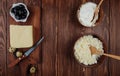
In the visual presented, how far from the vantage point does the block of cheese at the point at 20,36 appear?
110 cm

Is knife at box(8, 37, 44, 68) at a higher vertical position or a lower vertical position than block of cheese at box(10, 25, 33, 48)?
lower

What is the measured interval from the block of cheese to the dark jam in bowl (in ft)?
0.15

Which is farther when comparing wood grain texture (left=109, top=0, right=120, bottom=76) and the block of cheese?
wood grain texture (left=109, top=0, right=120, bottom=76)

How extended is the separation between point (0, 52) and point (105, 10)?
0.60 metres

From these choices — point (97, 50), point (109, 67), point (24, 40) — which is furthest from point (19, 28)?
point (109, 67)

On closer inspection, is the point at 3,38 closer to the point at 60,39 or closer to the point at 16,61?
the point at 16,61

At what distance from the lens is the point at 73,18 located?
3.87 feet

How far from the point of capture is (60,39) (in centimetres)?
117

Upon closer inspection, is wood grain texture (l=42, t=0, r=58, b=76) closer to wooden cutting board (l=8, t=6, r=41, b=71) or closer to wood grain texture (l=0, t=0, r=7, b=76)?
wooden cutting board (l=8, t=6, r=41, b=71)

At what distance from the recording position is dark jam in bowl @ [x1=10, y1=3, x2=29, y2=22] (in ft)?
3.57

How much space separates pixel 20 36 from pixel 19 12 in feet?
0.39

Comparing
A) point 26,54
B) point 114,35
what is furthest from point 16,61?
point 114,35

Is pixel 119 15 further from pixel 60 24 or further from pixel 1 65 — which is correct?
pixel 1 65

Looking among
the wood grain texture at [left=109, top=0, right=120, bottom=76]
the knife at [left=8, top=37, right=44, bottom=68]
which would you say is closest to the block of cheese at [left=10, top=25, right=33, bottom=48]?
the knife at [left=8, top=37, right=44, bottom=68]
